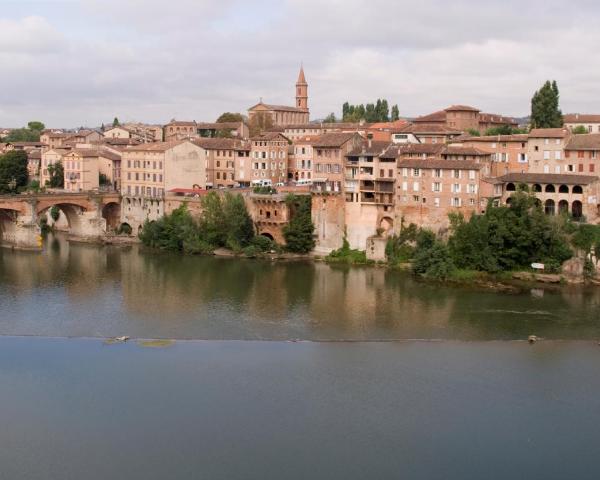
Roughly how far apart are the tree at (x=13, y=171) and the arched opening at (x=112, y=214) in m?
13.0

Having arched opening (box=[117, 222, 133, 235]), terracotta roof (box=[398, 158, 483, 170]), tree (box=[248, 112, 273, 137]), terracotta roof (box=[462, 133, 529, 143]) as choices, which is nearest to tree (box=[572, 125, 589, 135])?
terracotta roof (box=[462, 133, 529, 143])

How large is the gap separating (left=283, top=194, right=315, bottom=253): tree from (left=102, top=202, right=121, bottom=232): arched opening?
13.5 m

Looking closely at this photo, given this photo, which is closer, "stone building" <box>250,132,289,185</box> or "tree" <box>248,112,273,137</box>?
"stone building" <box>250,132,289,185</box>

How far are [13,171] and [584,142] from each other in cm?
4200

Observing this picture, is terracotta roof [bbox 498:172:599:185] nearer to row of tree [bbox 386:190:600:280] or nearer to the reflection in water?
row of tree [bbox 386:190:600:280]

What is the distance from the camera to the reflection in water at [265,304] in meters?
27.5

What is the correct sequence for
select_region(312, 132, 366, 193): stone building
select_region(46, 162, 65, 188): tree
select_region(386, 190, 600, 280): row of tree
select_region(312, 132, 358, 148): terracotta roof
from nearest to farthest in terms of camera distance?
select_region(386, 190, 600, 280): row of tree
select_region(312, 132, 366, 193): stone building
select_region(312, 132, 358, 148): terracotta roof
select_region(46, 162, 65, 188): tree

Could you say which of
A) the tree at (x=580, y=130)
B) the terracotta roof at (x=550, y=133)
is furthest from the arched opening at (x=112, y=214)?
the tree at (x=580, y=130)

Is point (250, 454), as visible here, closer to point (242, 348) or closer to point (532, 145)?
Result: point (242, 348)

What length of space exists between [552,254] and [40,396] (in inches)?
900

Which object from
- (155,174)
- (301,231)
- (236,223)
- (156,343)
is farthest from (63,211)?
(156,343)

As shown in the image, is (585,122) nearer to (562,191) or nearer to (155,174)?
(562,191)

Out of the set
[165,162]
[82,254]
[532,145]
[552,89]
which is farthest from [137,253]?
[552,89]

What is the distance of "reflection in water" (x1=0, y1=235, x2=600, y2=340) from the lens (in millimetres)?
27531
